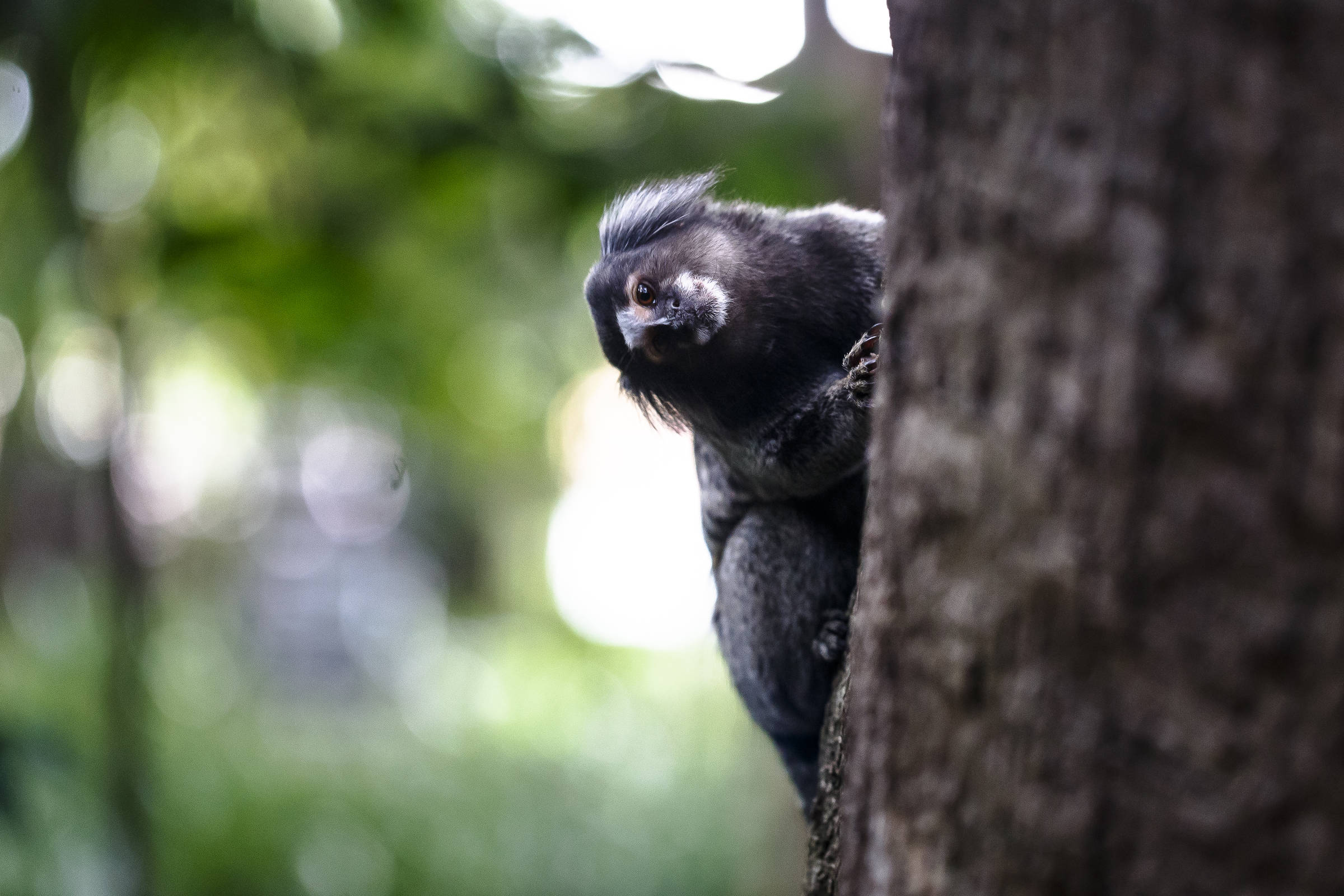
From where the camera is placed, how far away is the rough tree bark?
3.06 feet

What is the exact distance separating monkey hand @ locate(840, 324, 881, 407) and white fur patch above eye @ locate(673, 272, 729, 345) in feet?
1.47

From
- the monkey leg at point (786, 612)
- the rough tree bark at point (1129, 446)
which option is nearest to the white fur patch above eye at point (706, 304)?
the monkey leg at point (786, 612)

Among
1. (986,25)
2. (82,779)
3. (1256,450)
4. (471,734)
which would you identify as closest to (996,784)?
(1256,450)

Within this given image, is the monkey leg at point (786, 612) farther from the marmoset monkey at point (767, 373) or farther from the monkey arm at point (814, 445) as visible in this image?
the monkey arm at point (814, 445)

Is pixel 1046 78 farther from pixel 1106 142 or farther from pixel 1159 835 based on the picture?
pixel 1159 835

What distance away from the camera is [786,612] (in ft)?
9.02

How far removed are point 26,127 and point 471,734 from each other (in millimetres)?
5288

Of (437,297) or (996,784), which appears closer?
(996,784)

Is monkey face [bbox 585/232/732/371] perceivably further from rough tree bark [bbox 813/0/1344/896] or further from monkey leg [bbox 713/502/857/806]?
rough tree bark [bbox 813/0/1344/896]

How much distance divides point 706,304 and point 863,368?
23.3 inches

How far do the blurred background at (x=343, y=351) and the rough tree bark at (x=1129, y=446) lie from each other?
232 centimetres

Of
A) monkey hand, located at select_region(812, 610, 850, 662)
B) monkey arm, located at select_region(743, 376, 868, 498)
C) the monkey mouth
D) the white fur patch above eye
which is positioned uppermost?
the white fur patch above eye

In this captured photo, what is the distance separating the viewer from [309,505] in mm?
18406

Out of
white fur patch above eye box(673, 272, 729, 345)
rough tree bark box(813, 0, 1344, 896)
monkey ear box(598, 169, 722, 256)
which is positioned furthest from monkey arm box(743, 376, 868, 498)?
rough tree bark box(813, 0, 1344, 896)
